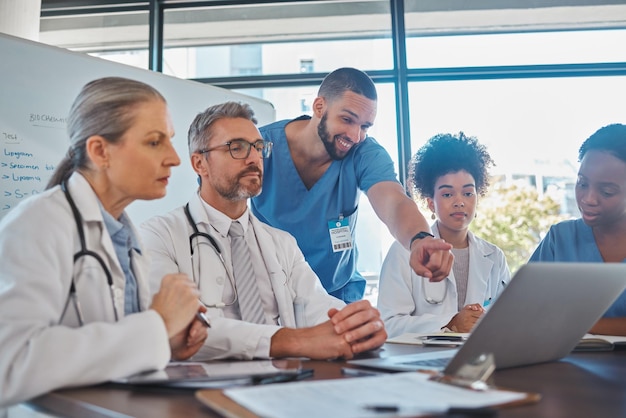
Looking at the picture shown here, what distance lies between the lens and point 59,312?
42.7 inches

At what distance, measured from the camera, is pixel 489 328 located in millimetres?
1006

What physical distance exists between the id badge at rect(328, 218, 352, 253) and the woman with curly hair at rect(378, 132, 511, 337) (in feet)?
0.68

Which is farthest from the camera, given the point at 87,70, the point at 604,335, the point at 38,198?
the point at 87,70

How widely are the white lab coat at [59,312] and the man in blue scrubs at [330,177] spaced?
143cm

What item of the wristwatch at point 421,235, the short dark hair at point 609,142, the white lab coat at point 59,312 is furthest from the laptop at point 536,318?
the short dark hair at point 609,142

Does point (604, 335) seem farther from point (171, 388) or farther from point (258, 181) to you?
point (171, 388)

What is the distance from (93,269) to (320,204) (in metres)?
1.56

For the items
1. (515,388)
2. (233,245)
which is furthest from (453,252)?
(515,388)

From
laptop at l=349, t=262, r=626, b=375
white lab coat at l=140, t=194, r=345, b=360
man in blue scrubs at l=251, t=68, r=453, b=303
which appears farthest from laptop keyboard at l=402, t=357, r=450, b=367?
man in blue scrubs at l=251, t=68, r=453, b=303

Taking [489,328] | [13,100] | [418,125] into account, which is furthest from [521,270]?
[418,125]

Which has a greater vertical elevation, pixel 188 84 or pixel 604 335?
pixel 188 84

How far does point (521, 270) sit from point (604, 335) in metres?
0.97

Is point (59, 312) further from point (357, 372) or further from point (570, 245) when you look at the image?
point (570, 245)

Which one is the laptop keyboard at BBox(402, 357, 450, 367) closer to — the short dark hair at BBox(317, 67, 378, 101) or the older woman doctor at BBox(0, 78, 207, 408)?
the older woman doctor at BBox(0, 78, 207, 408)
